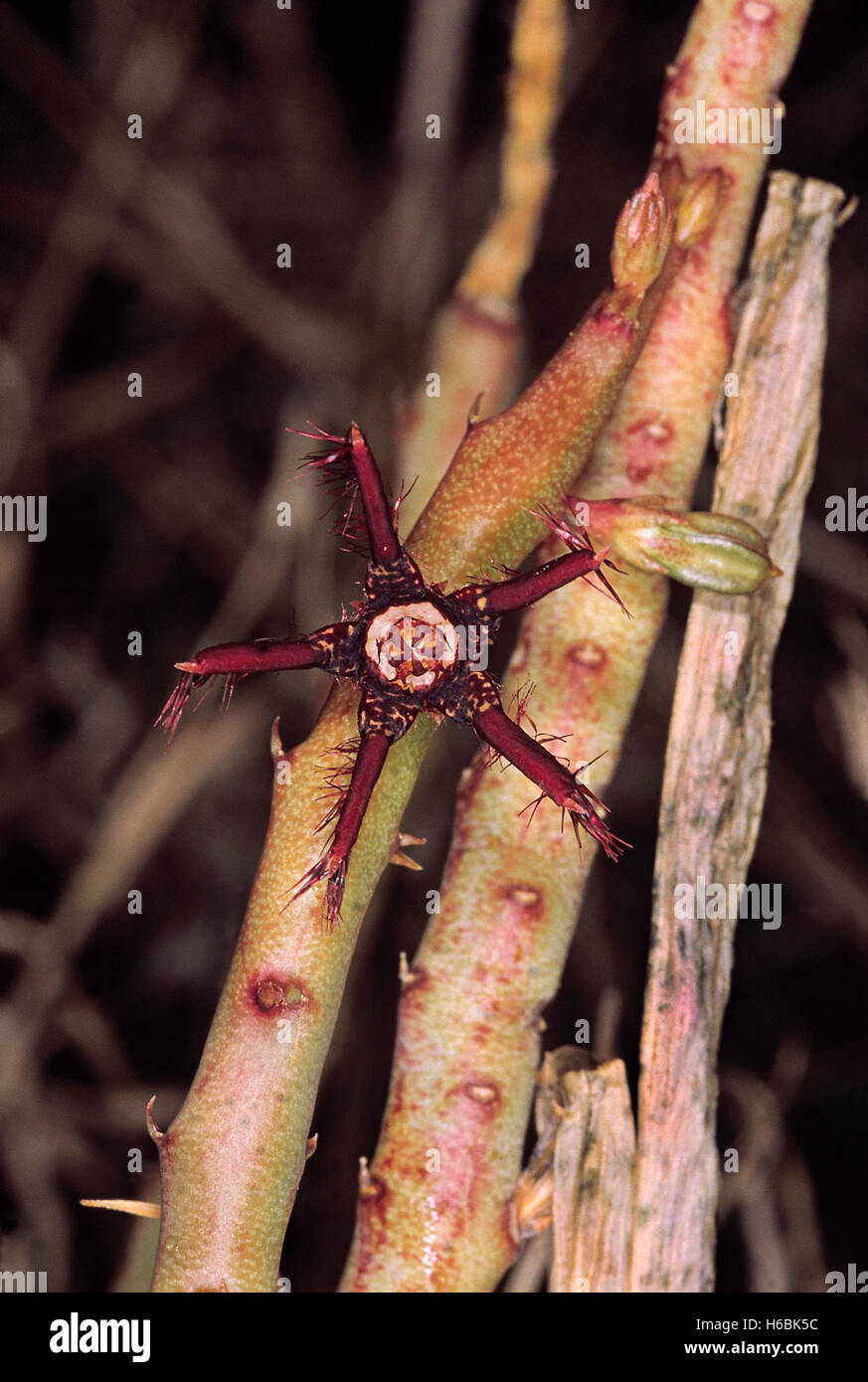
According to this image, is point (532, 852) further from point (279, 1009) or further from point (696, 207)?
point (696, 207)

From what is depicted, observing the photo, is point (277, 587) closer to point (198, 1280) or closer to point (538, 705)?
point (538, 705)

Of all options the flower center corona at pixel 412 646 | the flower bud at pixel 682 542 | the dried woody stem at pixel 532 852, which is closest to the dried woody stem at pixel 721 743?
the dried woody stem at pixel 532 852

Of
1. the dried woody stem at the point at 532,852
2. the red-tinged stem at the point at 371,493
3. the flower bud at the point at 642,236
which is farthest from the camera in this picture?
the dried woody stem at the point at 532,852

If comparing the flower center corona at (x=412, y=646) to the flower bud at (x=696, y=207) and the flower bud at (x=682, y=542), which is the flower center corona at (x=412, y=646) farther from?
the flower bud at (x=696, y=207)

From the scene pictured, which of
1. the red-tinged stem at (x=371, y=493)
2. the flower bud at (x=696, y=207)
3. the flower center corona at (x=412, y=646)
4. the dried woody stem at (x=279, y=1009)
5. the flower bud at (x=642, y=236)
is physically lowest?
the dried woody stem at (x=279, y=1009)

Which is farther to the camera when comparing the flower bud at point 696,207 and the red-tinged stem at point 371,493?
the flower bud at point 696,207

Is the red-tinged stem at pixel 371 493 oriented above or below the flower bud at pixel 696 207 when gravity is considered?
below

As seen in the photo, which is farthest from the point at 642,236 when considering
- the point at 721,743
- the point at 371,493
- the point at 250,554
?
the point at 250,554
